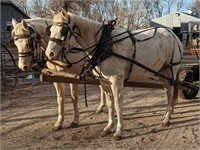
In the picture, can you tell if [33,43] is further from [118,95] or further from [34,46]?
[118,95]

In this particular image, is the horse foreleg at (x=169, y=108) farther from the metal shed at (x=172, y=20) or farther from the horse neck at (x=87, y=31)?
the metal shed at (x=172, y=20)

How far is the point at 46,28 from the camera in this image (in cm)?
642

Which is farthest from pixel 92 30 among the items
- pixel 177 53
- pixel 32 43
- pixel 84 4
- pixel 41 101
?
pixel 84 4

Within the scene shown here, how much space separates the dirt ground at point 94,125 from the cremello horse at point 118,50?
34 cm

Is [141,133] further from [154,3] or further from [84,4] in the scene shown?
[154,3]

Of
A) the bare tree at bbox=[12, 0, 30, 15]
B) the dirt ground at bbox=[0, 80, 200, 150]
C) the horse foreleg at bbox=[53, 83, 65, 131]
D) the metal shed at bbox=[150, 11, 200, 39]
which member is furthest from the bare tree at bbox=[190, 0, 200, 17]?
the horse foreleg at bbox=[53, 83, 65, 131]

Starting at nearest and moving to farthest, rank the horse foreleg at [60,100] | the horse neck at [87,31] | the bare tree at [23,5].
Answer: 1. the horse neck at [87,31]
2. the horse foreleg at [60,100]
3. the bare tree at [23,5]

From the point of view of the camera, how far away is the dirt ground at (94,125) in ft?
19.4

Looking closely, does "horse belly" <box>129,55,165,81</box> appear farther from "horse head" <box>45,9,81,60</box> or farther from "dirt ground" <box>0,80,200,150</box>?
"horse head" <box>45,9,81,60</box>

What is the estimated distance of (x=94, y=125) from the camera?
7.01 metres

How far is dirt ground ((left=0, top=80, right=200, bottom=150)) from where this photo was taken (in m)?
5.91

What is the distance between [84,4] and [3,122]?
31.3 metres

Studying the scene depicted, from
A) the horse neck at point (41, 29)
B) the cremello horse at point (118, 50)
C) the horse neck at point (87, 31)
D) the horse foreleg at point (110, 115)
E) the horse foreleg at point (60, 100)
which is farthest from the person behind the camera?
the horse foreleg at point (60, 100)

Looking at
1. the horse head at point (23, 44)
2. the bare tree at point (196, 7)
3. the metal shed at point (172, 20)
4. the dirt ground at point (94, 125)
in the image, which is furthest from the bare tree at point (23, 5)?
the horse head at point (23, 44)
